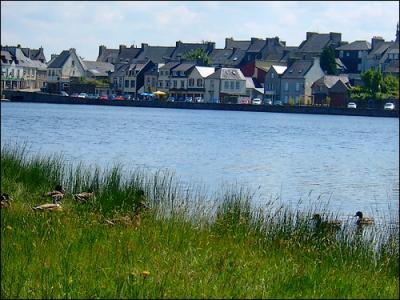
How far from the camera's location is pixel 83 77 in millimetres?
109625

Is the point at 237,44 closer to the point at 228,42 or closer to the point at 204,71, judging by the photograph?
the point at 228,42

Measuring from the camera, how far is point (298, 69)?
94.4 m

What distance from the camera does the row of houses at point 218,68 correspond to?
8944 centimetres

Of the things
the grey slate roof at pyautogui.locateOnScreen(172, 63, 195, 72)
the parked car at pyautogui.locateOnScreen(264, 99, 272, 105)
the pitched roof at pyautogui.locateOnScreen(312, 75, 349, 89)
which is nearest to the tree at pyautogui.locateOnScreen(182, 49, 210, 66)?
the grey slate roof at pyautogui.locateOnScreen(172, 63, 195, 72)

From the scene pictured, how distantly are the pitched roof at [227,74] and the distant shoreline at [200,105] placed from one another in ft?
17.5

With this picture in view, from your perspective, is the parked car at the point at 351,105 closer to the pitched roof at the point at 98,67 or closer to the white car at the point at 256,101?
the white car at the point at 256,101

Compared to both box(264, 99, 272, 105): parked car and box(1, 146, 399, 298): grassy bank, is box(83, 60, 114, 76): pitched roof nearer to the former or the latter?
box(264, 99, 272, 105): parked car

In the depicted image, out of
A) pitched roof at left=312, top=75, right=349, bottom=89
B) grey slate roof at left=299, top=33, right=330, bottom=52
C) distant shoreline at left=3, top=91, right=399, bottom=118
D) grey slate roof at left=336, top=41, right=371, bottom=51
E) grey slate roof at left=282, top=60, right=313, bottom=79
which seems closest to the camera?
distant shoreline at left=3, top=91, right=399, bottom=118

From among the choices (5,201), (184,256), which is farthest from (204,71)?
(184,256)

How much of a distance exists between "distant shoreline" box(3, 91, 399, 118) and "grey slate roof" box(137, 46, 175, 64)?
7936 mm

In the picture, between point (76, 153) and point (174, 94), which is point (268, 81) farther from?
point (76, 153)

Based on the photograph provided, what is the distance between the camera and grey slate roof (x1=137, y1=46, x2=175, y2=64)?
10667 centimetres

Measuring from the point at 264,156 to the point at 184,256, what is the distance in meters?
28.9

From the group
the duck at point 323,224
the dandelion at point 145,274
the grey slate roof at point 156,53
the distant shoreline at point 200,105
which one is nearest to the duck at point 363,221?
the duck at point 323,224
